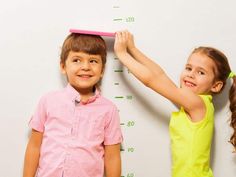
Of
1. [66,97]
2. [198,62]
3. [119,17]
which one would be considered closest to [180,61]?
[198,62]

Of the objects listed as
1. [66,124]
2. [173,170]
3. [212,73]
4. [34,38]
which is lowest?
[173,170]

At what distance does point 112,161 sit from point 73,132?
0.42 ft

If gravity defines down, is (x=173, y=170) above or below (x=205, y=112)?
below

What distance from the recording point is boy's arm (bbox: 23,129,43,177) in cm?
95

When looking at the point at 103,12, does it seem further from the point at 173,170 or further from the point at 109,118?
the point at 173,170

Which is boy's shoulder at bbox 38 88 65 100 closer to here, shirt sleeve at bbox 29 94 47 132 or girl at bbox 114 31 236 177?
shirt sleeve at bbox 29 94 47 132

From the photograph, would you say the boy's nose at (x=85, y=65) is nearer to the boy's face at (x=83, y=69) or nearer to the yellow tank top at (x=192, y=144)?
the boy's face at (x=83, y=69)

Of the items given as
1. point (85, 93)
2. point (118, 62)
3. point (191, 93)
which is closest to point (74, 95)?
point (85, 93)

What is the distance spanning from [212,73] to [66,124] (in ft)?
1.25

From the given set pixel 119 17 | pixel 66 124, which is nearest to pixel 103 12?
pixel 119 17

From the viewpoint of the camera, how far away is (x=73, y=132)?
91 centimetres

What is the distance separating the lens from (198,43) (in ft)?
3.21

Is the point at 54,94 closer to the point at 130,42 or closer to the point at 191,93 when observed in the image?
the point at 130,42

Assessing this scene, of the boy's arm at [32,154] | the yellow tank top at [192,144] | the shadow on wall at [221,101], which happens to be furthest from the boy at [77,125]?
the shadow on wall at [221,101]
